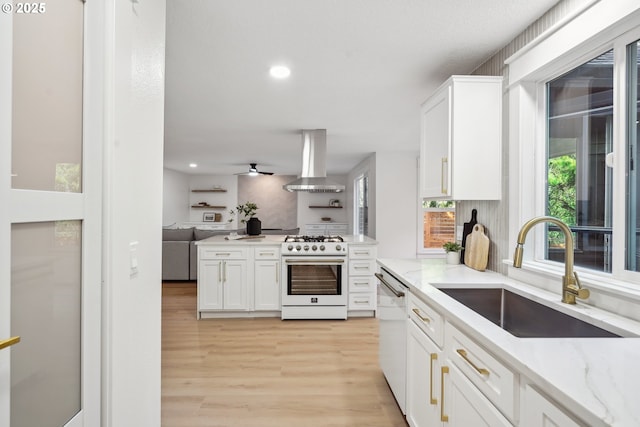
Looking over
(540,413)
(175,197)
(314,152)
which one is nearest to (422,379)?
(540,413)

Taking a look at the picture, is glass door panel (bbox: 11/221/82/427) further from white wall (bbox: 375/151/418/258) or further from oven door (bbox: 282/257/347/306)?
white wall (bbox: 375/151/418/258)

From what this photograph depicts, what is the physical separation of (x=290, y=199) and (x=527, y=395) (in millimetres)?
8826

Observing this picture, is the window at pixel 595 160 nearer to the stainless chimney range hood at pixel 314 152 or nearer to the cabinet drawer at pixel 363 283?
the cabinet drawer at pixel 363 283

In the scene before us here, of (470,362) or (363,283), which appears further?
(363,283)

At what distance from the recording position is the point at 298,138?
5047 mm

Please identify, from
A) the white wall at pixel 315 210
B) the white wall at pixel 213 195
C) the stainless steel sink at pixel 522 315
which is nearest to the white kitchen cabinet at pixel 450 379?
the stainless steel sink at pixel 522 315

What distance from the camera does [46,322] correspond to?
961 mm

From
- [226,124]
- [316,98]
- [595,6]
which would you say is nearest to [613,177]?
[595,6]

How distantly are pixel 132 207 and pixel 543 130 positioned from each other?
7.29 feet

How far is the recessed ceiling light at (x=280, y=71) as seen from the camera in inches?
104

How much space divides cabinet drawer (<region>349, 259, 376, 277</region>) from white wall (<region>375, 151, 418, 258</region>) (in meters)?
1.69

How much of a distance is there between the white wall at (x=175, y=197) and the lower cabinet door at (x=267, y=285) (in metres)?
4.60

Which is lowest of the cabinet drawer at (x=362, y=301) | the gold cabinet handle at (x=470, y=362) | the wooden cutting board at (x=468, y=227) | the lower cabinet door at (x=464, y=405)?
the cabinet drawer at (x=362, y=301)

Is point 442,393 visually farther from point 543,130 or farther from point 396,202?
point 396,202
